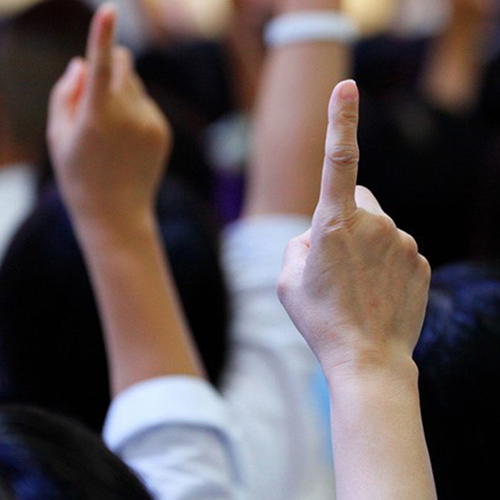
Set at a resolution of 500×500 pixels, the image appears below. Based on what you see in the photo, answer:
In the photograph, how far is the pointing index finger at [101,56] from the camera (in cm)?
66

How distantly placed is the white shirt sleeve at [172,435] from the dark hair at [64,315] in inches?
4.5

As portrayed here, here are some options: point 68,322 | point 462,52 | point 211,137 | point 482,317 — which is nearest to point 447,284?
point 482,317

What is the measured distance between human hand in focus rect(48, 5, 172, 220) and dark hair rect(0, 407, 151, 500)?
18 centimetres

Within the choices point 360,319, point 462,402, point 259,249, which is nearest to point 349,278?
point 360,319

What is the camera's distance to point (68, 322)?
2.40 feet

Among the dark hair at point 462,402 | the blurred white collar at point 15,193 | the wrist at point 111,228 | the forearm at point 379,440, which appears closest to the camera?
the forearm at point 379,440

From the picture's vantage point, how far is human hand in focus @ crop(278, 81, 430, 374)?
0.42 m

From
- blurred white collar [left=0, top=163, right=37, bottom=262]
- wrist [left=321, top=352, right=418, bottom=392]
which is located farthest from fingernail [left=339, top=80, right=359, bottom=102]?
blurred white collar [left=0, top=163, right=37, bottom=262]

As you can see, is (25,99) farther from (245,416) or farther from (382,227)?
(382,227)

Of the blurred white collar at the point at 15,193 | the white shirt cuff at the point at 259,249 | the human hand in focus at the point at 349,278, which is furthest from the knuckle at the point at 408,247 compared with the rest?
the blurred white collar at the point at 15,193

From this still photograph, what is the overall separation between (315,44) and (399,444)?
504 mm

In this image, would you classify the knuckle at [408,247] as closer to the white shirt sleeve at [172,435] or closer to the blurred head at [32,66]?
the white shirt sleeve at [172,435]

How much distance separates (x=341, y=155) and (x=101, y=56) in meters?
0.30

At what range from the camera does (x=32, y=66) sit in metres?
1.19
